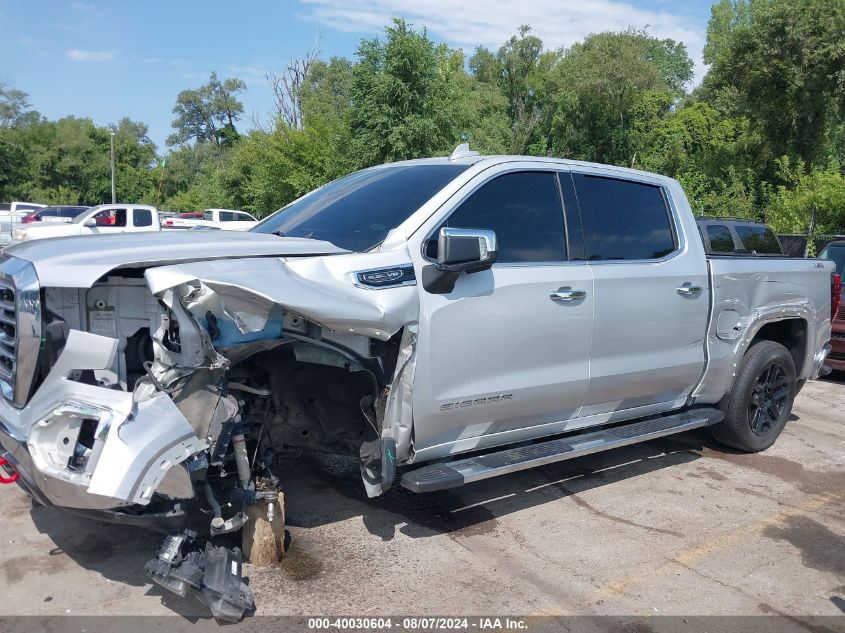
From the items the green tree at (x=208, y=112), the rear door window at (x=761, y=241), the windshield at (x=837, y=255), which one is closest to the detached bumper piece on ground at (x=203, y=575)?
the rear door window at (x=761, y=241)

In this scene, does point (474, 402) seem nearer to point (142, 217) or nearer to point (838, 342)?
point (838, 342)

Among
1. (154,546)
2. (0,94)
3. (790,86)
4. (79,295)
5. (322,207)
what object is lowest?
(154,546)

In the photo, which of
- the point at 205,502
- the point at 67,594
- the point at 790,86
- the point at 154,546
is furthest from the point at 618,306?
the point at 790,86

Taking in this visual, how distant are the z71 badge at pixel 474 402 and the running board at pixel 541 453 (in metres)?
0.33

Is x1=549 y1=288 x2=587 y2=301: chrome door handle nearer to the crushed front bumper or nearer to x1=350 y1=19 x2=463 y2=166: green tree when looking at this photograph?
the crushed front bumper

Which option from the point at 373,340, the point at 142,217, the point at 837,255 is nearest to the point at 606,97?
the point at 142,217

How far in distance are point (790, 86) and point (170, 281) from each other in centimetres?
2974

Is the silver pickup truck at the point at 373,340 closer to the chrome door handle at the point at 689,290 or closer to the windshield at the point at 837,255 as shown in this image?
the chrome door handle at the point at 689,290

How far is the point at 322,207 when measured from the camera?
15.3 ft

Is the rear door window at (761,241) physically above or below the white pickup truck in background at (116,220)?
below

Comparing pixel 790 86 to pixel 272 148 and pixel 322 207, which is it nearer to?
pixel 272 148

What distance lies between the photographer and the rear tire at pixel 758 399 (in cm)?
579

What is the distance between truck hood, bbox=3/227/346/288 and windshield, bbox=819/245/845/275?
8927mm

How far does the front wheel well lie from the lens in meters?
6.29
